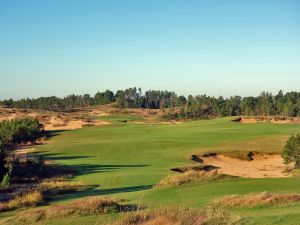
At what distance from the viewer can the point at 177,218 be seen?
11352 millimetres

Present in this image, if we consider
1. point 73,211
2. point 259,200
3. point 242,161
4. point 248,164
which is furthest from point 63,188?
point 242,161

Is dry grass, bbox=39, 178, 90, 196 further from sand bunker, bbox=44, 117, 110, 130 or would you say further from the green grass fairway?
sand bunker, bbox=44, 117, 110, 130

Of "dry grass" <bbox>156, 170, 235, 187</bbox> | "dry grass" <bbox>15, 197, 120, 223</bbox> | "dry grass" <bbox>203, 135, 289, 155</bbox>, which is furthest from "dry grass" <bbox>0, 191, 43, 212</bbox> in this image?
"dry grass" <bbox>203, 135, 289, 155</bbox>

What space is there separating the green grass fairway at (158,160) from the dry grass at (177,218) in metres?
0.77

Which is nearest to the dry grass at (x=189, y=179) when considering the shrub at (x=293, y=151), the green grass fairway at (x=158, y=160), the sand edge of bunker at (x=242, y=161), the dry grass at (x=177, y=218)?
the green grass fairway at (x=158, y=160)

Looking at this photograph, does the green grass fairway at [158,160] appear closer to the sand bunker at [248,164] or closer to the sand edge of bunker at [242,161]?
the sand edge of bunker at [242,161]

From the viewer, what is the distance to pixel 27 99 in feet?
607

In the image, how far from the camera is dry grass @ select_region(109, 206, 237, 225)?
11.2m

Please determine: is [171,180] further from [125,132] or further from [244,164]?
[125,132]

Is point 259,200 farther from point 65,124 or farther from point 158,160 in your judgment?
point 65,124

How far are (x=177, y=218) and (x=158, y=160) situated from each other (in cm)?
3532

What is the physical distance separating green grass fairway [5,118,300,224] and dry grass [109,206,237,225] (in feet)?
2.54

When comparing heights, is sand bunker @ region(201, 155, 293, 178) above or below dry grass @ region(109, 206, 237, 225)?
below

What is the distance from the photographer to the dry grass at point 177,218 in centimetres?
1116
